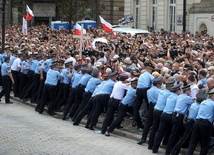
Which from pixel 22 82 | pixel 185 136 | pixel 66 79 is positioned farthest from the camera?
pixel 22 82

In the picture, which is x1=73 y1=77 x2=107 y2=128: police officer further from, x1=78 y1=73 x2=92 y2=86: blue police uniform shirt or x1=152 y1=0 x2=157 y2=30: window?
x1=152 y1=0 x2=157 y2=30: window

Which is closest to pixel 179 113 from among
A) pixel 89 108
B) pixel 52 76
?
pixel 89 108

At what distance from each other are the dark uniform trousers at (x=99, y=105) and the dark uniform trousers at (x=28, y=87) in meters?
5.99

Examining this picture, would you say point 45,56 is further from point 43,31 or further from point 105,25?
point 43,31

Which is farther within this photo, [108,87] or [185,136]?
[108,87]

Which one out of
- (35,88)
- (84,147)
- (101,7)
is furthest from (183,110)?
(101,7)

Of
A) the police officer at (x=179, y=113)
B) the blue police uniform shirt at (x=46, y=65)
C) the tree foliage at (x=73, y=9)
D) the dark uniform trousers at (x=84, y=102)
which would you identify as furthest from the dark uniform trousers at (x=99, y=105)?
the tree foliage at (x=73, y=9)

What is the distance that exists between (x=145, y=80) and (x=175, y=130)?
269 cm

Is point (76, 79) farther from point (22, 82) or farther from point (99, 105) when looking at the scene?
point (22, 82)

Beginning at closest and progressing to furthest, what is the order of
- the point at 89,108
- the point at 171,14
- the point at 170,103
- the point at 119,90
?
the point at 170,103, the point at 119,90, the point at 89,108, the point at 171,14

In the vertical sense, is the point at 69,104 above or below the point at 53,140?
above

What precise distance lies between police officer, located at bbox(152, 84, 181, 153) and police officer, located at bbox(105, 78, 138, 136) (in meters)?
2.10

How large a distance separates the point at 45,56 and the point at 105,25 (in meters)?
5.04

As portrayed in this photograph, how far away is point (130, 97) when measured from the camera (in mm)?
17500
